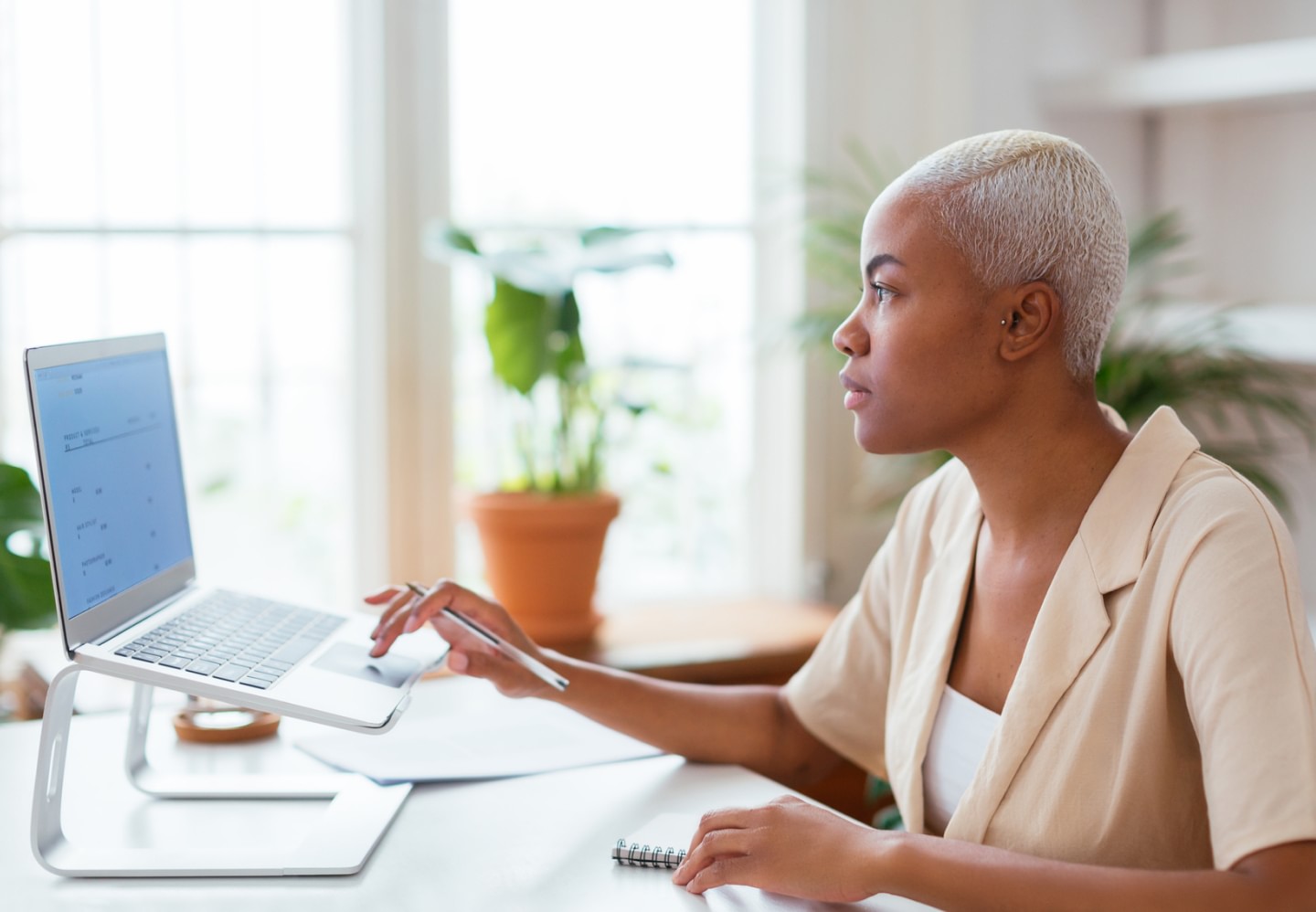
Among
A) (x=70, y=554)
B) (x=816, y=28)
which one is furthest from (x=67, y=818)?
(x=816, y=28)

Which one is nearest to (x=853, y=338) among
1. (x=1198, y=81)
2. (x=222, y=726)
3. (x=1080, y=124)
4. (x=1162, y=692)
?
(x=1162, y=692)

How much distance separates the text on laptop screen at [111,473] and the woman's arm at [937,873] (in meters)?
0.59

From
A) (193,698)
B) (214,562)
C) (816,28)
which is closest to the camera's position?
(193,698)

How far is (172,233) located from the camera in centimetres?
255

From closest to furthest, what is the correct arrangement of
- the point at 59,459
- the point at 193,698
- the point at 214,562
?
1. the point at 59,459
2. the point at 193,698
3. the point at 214,562

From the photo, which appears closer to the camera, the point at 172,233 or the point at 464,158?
the point at 172,233

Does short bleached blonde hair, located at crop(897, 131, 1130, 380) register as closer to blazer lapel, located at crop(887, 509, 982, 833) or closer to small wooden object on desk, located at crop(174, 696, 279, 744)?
blazer lapel, located at crop(887, 509, 982, 833)

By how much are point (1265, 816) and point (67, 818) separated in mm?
1079

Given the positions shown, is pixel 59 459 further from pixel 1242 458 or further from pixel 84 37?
pixel 1242 458

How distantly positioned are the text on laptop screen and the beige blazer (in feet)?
2.62

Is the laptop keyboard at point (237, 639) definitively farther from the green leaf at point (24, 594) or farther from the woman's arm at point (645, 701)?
the green leaf at point (24, 594)

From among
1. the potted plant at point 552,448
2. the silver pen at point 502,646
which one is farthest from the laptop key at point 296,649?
the potted plant at point 552,448

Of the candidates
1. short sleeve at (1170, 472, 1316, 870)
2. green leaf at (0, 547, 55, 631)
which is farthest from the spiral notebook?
green leaf at (0, 547, 55, 631)

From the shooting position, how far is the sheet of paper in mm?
1491
